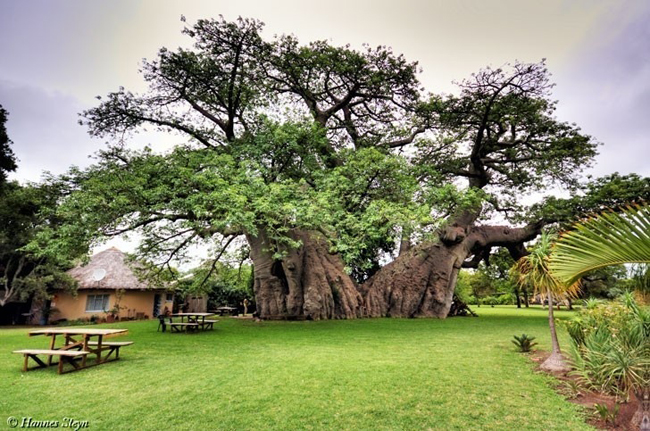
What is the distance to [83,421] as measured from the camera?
156 inches

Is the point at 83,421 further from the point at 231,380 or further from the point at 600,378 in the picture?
the point at 600,378

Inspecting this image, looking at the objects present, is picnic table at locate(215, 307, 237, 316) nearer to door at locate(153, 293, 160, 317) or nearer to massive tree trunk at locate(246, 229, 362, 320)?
door at locate(153, 293, 160, 317)

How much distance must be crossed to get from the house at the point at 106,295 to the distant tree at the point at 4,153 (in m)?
6.88

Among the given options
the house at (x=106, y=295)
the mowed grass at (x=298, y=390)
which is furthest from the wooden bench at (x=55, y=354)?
the house at (x=106, y=295)

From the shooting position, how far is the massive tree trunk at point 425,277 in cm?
1753

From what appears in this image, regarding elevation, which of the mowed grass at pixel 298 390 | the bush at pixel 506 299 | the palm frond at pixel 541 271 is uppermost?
the palm frond at pixel 541 271

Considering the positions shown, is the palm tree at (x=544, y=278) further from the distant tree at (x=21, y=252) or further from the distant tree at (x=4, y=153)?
the distant tree at (x=4, y=153)

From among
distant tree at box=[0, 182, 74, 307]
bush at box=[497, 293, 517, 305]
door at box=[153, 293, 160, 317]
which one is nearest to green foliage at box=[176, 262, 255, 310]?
door at box=[153, 293, 160, 317]

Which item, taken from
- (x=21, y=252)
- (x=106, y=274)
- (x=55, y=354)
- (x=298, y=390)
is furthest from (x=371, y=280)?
(x=21, y=252)

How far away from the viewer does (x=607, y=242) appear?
259 cm

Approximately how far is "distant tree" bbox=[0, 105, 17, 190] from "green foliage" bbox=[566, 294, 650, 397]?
868 inches

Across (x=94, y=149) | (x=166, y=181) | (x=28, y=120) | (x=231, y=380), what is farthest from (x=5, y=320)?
(x=231, y=380)

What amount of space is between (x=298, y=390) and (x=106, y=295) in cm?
2076

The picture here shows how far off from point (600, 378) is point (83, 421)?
21.6 feet
